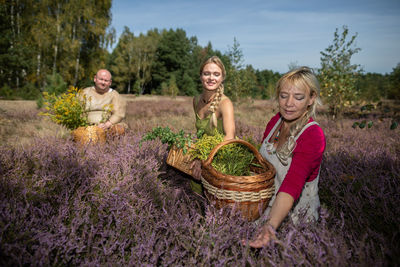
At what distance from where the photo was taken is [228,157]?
1893 mm

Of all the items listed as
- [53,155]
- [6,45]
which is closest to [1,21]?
[6,45]

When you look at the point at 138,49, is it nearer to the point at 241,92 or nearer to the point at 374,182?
the point at 241,92

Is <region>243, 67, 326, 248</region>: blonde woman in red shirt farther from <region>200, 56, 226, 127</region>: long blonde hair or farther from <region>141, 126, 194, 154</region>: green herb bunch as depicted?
<region>200, 56, 226, 127</region>: long blonde hair

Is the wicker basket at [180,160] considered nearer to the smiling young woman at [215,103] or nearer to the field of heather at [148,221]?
the field of heather at [148,221]

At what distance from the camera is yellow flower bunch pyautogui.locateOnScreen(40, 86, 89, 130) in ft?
12.6

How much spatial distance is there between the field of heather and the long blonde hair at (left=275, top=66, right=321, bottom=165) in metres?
0.47

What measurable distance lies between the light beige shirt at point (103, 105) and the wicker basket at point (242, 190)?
3.35 m

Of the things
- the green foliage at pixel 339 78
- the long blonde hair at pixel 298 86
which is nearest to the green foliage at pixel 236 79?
the green foliage at pixel 339 78

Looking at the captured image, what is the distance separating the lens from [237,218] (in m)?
1.51

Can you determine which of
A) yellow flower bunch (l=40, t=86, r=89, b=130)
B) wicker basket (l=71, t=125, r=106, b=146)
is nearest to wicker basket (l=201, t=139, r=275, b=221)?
wicker basket (l=71, t=125, r=106, b=146)

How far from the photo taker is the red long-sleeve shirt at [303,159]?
149cm

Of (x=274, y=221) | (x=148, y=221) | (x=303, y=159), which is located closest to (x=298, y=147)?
(x=303, y=159)

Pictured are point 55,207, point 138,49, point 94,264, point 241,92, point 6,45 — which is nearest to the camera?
point 94,264

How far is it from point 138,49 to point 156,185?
134ft
